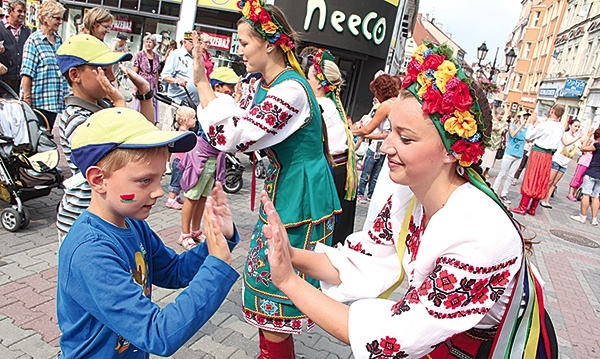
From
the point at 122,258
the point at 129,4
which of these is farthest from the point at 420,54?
the point at 129,4

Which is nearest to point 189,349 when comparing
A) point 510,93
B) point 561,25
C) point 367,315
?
point 367,315

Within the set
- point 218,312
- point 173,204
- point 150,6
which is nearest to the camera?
point 218,312

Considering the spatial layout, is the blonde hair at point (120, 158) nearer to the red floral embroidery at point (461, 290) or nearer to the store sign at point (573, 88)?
the red floral embroidery at point (461, 290)

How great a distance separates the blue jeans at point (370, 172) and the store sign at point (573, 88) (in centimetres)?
2849

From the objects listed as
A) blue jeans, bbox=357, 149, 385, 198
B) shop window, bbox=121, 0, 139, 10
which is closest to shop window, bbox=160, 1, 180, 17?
shop window, bbox=121, 0, 139, 10

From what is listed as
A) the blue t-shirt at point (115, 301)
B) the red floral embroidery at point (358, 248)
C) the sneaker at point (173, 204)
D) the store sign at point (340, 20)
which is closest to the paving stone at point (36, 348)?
the blue t-shirt at point (115, 301)

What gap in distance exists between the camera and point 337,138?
371 cm

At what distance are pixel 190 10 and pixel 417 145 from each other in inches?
690

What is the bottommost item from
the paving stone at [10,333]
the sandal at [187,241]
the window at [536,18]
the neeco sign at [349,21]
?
the paving stone at [10,333]

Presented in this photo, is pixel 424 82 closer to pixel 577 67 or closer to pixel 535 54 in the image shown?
pixel 577 67

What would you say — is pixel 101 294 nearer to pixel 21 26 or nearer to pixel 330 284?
pixel 330 284

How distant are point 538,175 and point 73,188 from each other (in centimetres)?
872

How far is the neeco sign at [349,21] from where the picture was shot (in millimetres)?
14137

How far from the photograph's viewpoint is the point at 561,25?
39.0 metres
